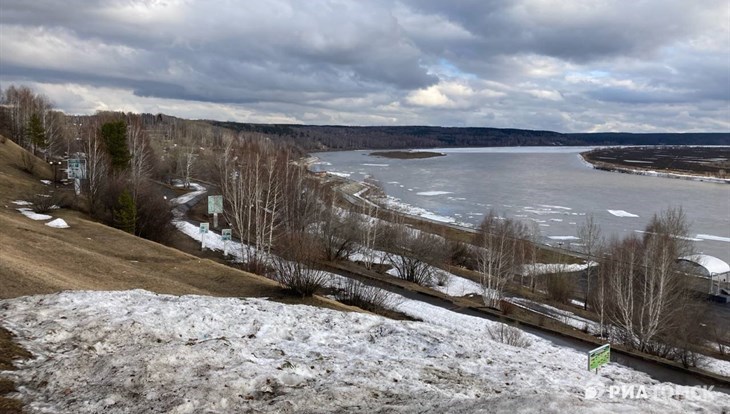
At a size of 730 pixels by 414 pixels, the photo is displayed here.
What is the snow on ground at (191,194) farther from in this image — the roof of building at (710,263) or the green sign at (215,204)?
the roof of building at (710,263)

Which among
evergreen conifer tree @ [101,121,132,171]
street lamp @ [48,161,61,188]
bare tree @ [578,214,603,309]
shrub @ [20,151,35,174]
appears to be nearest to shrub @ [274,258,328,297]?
bare tree @ [578,214,603,309]

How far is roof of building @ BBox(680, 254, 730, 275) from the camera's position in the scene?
113 ft

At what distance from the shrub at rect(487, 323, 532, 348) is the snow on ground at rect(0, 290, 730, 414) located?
2.87 metres

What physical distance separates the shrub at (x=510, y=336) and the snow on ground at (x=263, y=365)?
113 inches

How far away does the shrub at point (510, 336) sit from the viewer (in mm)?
14727

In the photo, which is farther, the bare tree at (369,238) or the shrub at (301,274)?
the bare tree at (369,238)

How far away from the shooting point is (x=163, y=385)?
6.52 meters

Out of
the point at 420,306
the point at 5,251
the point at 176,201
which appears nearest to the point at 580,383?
the point at 420,306

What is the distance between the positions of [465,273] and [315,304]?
2338 cm

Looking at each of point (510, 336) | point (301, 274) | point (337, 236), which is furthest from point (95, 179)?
point (510, 336)

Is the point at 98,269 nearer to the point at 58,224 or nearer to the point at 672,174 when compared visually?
the point at 58,224

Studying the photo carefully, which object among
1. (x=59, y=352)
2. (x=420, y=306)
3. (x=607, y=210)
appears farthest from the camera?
(x=607, y=210)

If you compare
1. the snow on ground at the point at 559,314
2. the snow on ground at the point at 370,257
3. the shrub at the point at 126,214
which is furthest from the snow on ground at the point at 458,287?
the shrub at the point at 126,214

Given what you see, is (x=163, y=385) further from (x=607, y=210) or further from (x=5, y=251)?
(x=607, y=210)
